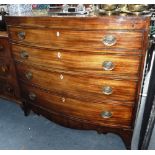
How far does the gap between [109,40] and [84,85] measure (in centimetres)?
42

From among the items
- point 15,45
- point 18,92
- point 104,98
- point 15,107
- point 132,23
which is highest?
point 132,23

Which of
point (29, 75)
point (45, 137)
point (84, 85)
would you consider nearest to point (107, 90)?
point (84, 85)

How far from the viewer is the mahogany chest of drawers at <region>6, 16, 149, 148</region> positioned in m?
1.28

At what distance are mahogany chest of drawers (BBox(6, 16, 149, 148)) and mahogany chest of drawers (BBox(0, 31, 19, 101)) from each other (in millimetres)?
143

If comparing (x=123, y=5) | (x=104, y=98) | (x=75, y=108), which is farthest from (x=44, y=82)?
(x=123, y=5)

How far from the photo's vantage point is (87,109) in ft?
5.46

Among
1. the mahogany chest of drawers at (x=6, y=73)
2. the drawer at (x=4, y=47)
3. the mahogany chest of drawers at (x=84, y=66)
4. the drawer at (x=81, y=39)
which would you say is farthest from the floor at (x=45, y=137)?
the drawer at (x=81, y=39)

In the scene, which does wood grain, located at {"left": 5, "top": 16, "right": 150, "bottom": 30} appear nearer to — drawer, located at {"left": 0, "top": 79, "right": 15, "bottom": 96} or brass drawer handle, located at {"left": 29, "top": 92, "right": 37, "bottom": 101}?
brass drawer handle, located at {"left": 29, "top": 92, "right": 37, "bottom": 101}

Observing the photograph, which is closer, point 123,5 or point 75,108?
point 123,5

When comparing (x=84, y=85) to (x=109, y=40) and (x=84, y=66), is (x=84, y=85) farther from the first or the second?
(x=109, y=40)
